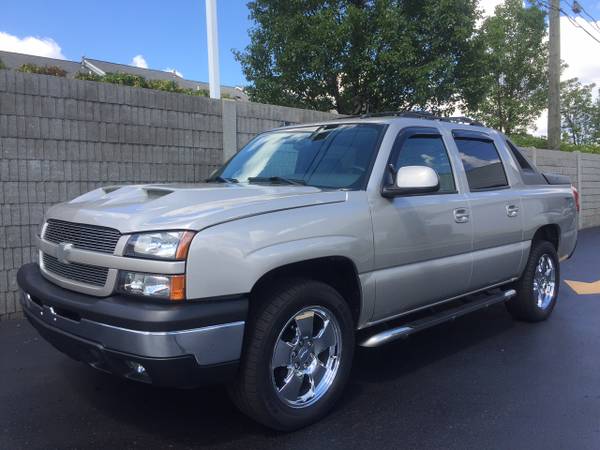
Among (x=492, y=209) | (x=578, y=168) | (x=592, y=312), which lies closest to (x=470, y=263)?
(x=492, y=209)

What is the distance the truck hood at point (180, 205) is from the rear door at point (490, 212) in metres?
1.65

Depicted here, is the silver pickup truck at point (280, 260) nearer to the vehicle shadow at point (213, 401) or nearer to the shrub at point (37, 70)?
the vehicle shadow at point (213, 401)

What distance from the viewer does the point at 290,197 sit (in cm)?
319

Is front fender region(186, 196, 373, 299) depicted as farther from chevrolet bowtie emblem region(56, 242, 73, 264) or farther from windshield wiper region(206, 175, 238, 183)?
windshield wiper region(206, 175, 238, 183)

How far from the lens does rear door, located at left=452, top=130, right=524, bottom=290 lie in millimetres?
4508

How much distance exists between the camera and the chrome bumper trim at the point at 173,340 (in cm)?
260

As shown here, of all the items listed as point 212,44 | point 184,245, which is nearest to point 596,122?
point 212,44

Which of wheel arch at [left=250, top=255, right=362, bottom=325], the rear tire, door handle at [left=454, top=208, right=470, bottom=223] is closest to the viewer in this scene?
wheel arch at [left=250, top=255, right=362, bottom=325]

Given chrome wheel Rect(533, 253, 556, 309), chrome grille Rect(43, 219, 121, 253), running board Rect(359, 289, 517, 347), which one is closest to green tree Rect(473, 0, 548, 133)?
chrome wheel Rect(533, 253, 556, 309)

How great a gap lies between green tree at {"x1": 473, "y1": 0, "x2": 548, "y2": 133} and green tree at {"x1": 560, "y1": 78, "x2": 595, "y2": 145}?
16046 millimetres

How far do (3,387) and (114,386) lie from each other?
80cm

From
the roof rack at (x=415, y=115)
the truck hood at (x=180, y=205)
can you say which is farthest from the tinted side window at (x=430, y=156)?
the truck hood at (x=180, y=205)

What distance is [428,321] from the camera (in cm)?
400

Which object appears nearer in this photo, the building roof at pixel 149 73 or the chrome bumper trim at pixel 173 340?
the chrome bumper trim at pixel 173 340
